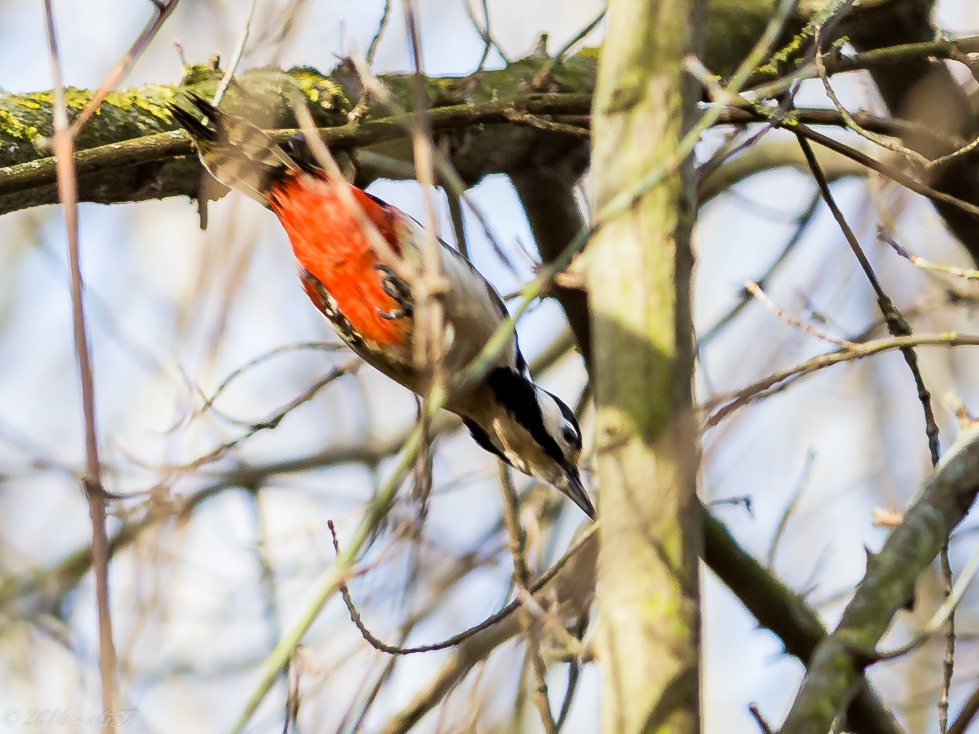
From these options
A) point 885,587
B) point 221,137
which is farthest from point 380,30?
point 885,587

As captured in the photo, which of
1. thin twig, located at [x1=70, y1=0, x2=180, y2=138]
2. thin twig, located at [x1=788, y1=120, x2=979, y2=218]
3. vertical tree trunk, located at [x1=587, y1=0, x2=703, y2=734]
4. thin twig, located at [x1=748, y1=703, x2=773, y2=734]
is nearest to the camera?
thin twig, located at [x1=70, y1=0, x2=180, y2=138]

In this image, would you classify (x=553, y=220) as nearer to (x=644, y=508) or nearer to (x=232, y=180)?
(x=232, y=180)

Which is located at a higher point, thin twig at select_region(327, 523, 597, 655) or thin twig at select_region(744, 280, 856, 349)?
thin twig at select_region(744, 280, 856, 349)

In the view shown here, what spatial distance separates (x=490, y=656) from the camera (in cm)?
248

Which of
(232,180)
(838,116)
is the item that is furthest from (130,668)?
(838,116)

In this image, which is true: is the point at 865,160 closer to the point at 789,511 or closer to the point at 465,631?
the point at 789,511

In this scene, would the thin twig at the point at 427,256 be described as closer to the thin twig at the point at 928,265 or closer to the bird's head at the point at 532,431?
the thin twig at the point at 928,265

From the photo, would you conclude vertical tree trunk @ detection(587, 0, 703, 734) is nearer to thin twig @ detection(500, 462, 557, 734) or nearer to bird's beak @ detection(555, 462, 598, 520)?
thin twig @ detection(500, 462, 557, 734)

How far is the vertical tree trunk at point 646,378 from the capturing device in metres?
1.53

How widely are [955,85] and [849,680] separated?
2344 mm

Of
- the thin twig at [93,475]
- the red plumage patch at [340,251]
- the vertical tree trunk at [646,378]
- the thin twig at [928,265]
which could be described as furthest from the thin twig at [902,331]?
the thin twig at [93,475]

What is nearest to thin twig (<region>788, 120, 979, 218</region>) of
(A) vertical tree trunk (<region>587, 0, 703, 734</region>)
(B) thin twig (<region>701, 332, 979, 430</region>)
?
(B) thin twig (<region>701, 332, 979, 430</region>)

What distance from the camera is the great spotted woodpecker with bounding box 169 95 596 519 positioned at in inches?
132

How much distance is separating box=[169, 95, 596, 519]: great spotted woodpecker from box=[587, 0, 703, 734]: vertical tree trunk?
60.7 inches
